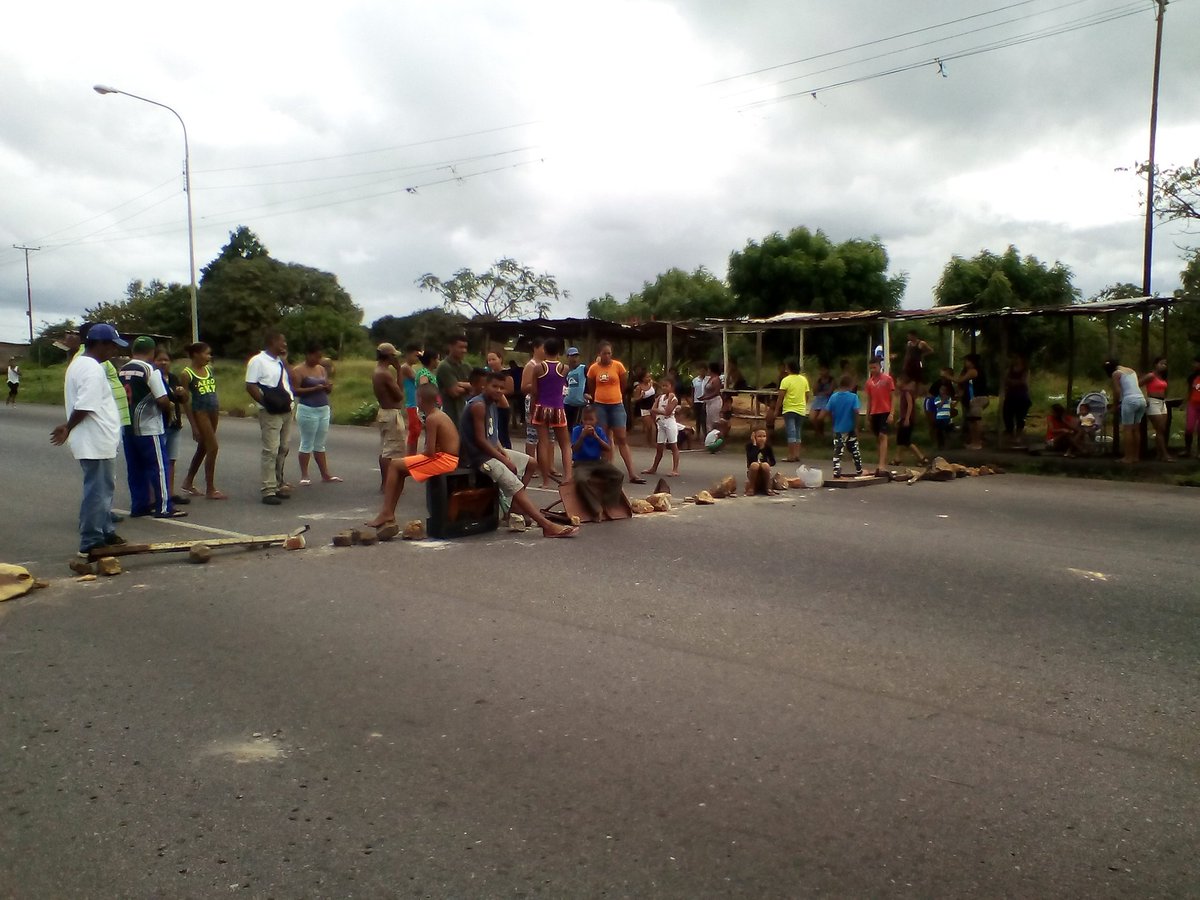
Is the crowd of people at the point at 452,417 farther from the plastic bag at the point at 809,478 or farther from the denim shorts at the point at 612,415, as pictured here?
the plastic bag at the point at 809,478

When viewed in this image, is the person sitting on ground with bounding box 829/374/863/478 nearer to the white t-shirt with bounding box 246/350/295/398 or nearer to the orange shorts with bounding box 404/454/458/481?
the orange shorts with bounding box 404/454/458/481

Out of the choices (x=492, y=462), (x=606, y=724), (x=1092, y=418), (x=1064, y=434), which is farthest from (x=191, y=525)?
(x=1092, y=418)

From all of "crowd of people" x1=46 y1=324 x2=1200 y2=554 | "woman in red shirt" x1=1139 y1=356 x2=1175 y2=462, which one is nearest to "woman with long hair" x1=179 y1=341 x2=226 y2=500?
"crowd of people" x1=46 y1=324 x2=1200 y2=554

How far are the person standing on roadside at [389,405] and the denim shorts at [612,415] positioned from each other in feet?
7.76

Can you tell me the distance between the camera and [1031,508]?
11.0 m

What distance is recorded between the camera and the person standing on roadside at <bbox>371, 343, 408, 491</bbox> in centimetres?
1142

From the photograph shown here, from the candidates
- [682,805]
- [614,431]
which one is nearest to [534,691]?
[682,805]

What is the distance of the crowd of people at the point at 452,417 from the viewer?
25.6 feet

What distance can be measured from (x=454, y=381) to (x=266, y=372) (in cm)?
217

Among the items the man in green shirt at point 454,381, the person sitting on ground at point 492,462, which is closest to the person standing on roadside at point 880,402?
the man in green shirt at point 454,381

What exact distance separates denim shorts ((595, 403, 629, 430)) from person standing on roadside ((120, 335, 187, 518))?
4776 millimetres

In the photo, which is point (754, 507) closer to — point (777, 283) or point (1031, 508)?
point (1031, 508)

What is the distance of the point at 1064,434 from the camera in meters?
15.9

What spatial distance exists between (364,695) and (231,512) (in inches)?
245
